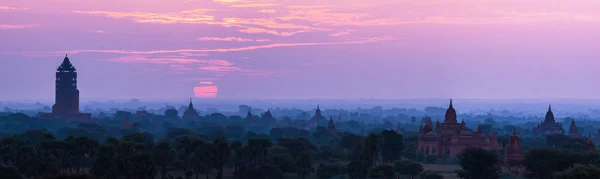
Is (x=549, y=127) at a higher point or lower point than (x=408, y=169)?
higher

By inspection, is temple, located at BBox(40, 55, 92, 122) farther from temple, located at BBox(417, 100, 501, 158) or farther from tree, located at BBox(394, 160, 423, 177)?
tree, located at BBox(394, 160, 423, 177)

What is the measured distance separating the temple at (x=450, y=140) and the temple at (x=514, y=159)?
13.5m

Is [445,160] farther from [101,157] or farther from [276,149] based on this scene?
[101,157]

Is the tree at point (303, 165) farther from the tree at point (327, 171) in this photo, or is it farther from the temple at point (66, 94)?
the temple at point (66, 94)

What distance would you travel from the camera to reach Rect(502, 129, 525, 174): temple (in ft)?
265

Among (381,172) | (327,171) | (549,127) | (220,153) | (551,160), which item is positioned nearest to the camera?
(220,153)

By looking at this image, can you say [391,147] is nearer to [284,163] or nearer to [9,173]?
[284,163]

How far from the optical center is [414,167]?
251 feet

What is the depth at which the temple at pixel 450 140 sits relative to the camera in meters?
97.6

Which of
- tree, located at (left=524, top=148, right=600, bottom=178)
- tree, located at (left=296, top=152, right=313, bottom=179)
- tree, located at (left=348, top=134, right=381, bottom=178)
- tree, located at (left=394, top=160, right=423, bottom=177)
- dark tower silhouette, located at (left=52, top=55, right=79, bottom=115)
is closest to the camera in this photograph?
tree, located at (left=524, top=148, right=600, bottom=178)

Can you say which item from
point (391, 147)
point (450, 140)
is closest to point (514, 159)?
point (391, 147)

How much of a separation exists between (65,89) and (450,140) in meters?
91.4

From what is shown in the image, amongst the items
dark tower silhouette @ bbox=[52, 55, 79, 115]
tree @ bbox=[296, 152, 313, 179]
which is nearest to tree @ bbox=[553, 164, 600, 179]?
tree @ bbox=[296, 152, 313, 179]

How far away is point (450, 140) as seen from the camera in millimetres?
98688
